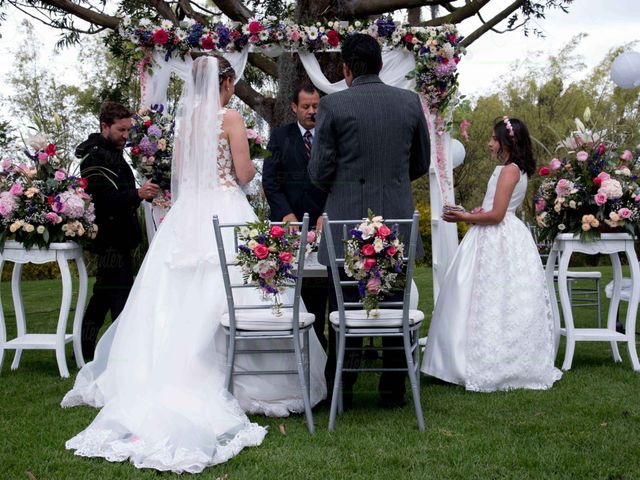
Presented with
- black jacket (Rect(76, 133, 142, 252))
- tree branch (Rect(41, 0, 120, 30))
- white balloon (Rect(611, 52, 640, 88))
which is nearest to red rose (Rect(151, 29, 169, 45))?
black jacket (Rect(76, 133, 142, 252))

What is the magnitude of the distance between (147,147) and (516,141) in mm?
2849

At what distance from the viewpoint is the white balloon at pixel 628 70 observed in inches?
368

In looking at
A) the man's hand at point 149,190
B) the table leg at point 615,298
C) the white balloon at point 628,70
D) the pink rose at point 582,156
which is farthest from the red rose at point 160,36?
the white balloon at point 628,70

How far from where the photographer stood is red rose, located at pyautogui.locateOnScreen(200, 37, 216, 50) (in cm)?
730

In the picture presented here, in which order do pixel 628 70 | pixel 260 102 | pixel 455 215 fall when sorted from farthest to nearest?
pixel 260 102, pixel 628 70, pixel 455 215

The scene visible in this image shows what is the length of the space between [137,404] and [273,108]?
23.5 ft

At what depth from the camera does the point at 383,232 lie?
12.5 ft

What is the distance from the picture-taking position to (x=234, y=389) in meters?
4.40

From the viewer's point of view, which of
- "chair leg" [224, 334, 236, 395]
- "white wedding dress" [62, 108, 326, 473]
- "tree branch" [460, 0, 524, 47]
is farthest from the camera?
"tree branch" [460, 0, 524, 47]

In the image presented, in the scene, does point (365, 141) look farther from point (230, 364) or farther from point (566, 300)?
point (566, 300)

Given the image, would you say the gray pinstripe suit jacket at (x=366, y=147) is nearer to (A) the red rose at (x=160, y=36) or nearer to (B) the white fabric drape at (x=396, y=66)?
(B) the white fabric drape at (x=396, y=66)

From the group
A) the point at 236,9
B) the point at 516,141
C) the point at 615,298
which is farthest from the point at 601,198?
the point at 236,9

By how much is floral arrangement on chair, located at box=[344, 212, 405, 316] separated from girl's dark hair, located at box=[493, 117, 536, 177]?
68.1 inches

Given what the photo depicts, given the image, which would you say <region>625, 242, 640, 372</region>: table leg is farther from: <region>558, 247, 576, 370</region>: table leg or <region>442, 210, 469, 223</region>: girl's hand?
<region>442, 210, 469, 223</region>: girl's hand
